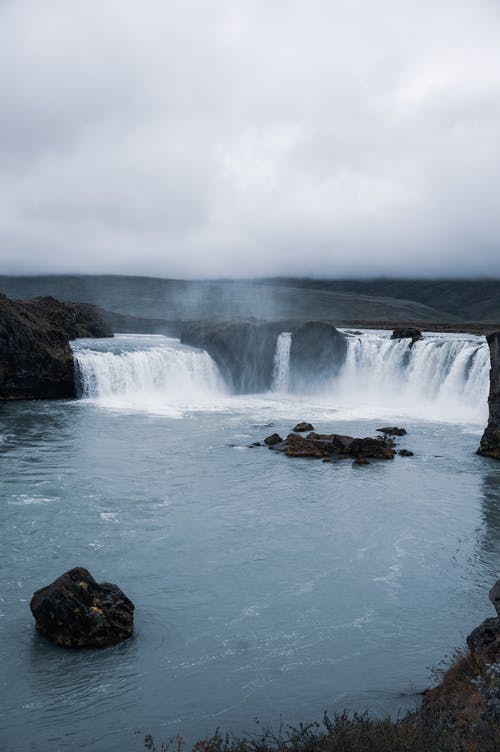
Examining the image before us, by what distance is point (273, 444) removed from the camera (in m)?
26.8

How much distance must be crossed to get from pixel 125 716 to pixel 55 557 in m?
5.87

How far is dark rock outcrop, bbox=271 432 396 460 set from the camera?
82.3 feet

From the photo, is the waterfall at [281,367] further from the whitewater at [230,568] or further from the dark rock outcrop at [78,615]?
the dark rock outcrop at [78,615]

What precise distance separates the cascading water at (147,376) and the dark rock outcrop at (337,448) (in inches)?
468

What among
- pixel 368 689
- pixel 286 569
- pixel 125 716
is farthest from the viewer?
pixel 286 569

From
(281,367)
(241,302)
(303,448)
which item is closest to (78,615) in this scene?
(303,448)

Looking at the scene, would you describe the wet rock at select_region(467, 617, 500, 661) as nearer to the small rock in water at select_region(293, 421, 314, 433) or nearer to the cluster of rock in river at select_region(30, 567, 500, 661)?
the cluster of rock in river at select_region(30, 567, 500, 661)

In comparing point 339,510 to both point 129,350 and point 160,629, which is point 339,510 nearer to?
point 160,629

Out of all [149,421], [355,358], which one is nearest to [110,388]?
[149,421]

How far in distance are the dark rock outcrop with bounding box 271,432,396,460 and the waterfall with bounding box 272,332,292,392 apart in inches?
834

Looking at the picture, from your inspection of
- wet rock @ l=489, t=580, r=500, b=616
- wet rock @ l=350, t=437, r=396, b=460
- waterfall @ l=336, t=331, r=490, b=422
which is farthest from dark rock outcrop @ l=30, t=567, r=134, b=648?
waterfall @ l=336, t=331, r=490, b=422

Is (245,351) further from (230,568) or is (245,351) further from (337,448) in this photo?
(230,568)

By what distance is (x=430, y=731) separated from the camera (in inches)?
251

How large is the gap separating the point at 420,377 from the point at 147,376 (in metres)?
16.9
